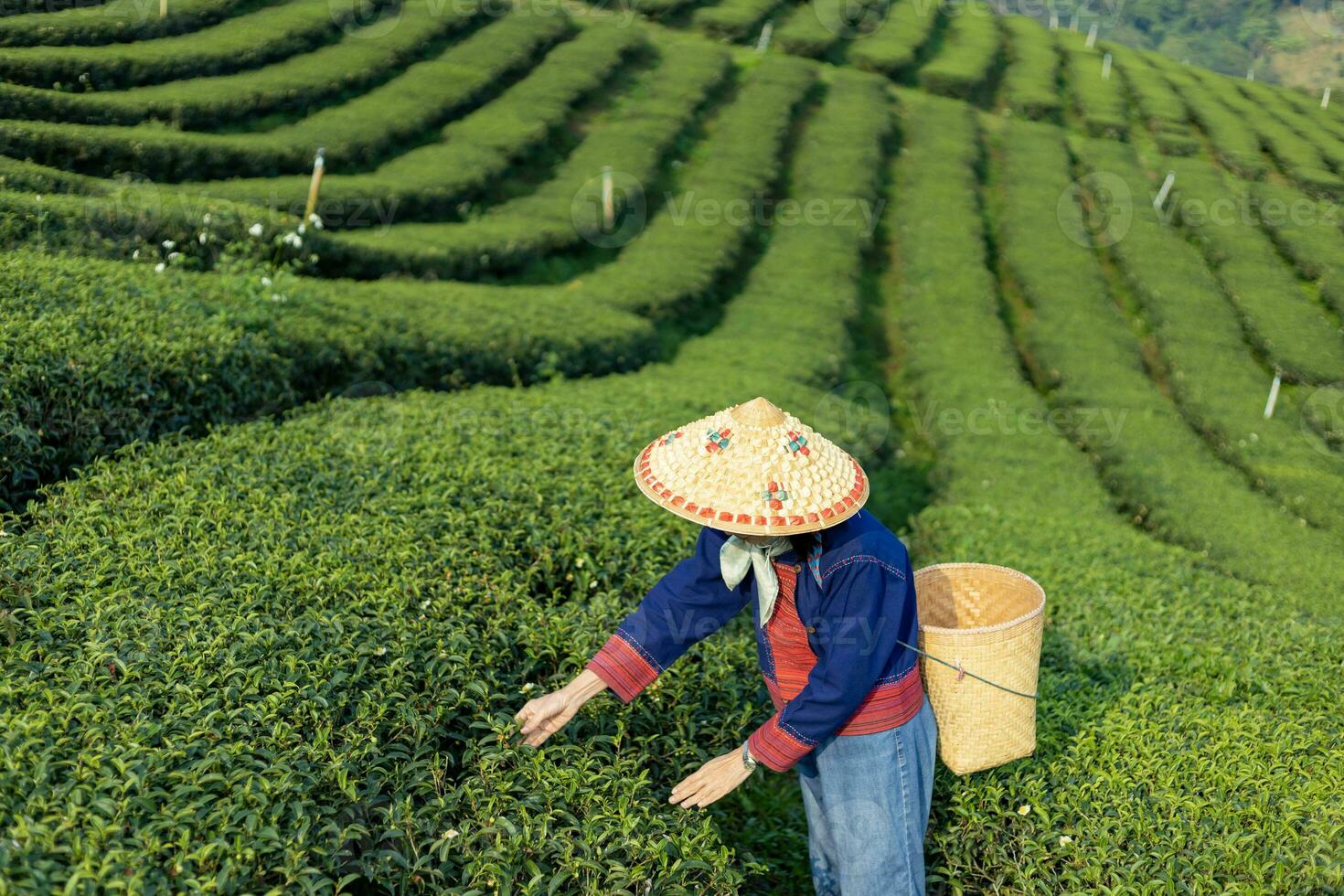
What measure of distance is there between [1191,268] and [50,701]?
20.2m

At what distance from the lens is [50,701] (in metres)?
2.85

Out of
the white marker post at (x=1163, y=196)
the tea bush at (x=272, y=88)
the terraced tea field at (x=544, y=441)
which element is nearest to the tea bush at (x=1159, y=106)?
the terraced tea field at (x=544, y=441)

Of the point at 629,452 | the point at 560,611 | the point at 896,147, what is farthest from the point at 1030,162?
the point at 560,611

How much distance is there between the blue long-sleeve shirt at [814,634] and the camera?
2967 millimetres

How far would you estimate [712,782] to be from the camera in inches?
122

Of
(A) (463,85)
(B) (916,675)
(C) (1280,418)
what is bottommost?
(C) (1280,418)

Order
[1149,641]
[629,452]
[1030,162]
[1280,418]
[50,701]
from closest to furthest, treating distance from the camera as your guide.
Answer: [50,701] < [1149,641] < [629,452] < [1280,418] < [1030,162]

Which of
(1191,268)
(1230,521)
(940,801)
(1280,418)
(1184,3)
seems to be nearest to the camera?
(940,801)

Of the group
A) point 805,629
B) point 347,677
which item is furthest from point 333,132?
point 805,629

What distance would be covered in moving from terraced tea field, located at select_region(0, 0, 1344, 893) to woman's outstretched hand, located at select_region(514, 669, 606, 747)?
0.15 metres

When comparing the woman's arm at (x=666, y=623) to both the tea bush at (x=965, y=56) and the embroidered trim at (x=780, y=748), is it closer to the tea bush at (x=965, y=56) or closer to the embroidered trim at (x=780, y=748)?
the embroidered trim at (x=780, y=748)

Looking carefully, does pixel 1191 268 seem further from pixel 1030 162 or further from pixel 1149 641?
pixel 1149 641

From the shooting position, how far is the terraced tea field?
10.1ft

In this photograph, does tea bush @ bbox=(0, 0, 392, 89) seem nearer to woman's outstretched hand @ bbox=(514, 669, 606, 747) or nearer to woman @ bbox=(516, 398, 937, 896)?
woman's outstretched hand @ bbox=(514, 669, 606, 747)
